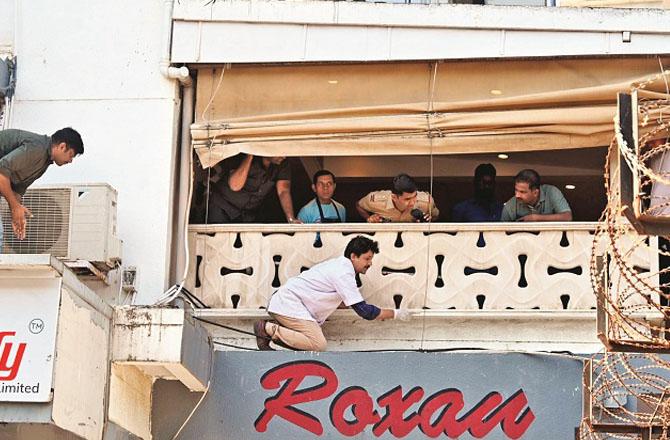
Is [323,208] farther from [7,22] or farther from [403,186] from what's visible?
[7,22]

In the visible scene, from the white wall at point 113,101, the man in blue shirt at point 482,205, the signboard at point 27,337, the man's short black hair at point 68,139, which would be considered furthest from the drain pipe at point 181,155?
the signboard at point 27,337

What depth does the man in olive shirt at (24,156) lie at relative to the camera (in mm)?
12688

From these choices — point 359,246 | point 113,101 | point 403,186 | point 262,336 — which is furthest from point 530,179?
point 113,101

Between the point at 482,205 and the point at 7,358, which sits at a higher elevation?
the point at 482,205

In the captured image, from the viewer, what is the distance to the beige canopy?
1433 cm

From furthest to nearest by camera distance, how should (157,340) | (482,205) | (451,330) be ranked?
(482,205), (451,330), (157,340)

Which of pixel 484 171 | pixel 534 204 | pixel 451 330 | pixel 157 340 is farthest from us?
pixel 484 171

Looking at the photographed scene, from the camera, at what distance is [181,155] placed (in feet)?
48.1

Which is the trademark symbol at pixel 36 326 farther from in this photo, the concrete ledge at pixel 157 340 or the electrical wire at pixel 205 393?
the electrical wire at pixel 205 393

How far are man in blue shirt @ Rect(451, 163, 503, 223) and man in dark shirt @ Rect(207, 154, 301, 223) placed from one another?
1.49 meters

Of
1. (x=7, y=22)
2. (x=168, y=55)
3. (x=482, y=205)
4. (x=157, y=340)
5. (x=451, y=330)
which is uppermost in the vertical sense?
(x=7, y=22)

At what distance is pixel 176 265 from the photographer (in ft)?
47.3

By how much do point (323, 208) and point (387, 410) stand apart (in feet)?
7.81

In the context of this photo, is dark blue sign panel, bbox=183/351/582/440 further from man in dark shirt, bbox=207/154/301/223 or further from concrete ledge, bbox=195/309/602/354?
man in dark shirt, bbox=207/154/301/223
